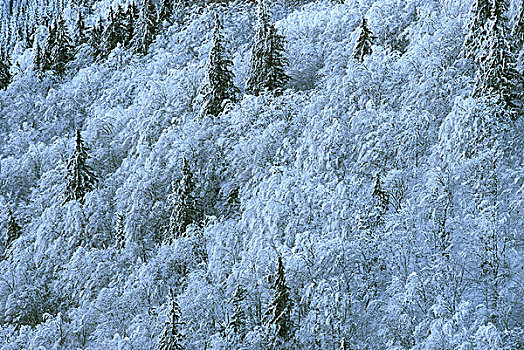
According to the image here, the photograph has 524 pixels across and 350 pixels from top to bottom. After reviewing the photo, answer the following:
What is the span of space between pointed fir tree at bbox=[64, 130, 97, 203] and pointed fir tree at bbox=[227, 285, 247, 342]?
1205cm

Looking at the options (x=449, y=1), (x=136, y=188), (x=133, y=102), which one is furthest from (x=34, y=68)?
(x=449, y=1)

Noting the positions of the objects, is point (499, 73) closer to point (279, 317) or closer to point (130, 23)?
point (279, 317)

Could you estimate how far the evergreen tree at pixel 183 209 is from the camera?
2259 cm

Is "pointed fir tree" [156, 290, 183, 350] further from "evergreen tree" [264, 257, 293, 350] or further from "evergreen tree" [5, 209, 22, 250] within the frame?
"evergreen tree" [5, 209, 22, 250]

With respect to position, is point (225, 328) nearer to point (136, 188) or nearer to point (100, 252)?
point (100, 252)

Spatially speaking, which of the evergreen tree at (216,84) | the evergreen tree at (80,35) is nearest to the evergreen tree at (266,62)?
the evergreen tree at (216,84)

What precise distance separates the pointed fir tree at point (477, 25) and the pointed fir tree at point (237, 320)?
14610mm

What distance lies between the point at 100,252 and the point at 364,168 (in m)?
12.4

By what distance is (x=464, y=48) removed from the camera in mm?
24750

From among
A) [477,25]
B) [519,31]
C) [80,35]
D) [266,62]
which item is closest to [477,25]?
[477,25]

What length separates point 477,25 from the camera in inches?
912

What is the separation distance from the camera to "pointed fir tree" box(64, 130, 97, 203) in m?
26.4

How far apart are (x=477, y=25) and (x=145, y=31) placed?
2690 centimetres

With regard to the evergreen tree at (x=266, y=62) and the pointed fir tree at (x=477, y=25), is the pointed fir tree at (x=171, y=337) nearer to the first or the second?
the evergreen tree at (x=266, y=62)
